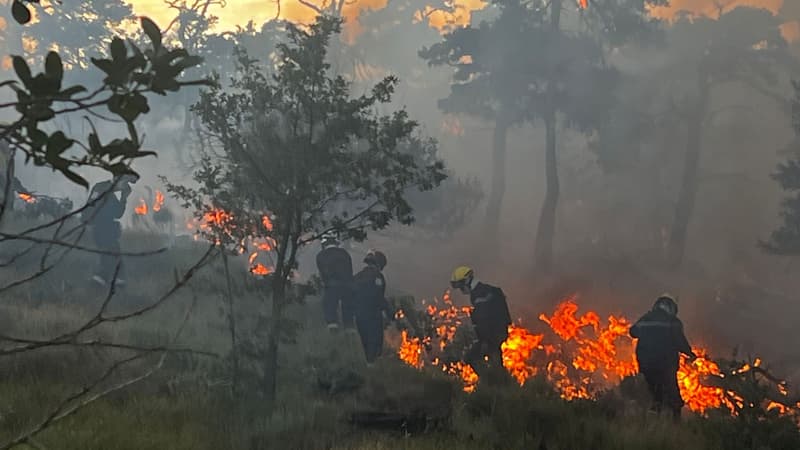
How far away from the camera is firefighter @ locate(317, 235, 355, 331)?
36.3ft

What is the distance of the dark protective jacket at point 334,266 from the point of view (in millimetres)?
11039

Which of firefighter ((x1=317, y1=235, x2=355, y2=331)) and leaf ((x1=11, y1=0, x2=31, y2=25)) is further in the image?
firefighter ((x1=317, y1=235, x2=355, y2=331))

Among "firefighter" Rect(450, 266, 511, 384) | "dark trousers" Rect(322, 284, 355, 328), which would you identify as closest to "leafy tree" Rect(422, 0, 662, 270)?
"dark trousers" Rect(322, 284, 355, 328)

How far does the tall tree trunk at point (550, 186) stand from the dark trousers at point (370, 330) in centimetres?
1643

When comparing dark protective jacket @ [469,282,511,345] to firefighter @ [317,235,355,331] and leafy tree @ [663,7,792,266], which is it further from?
leafy tree @ [663,7,792,266]

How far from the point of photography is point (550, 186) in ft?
84.6

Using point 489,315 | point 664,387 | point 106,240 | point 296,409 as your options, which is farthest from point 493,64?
point 296,409

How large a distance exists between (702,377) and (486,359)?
275 inches

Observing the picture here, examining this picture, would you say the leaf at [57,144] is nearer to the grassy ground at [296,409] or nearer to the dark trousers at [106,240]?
the grassy ground at [296,409]

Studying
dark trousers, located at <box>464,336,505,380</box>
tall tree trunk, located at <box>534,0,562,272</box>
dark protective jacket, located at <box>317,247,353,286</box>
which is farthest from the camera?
tall tree trunk, located at <box>534,0,562,272</box>

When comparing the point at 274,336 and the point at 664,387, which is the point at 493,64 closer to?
the point at 664,387

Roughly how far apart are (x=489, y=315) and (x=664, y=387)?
247 cm

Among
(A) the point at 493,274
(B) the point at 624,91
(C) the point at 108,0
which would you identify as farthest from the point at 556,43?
(C) the point at 108,0

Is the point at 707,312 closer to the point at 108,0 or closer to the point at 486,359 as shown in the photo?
the point at 486,359
